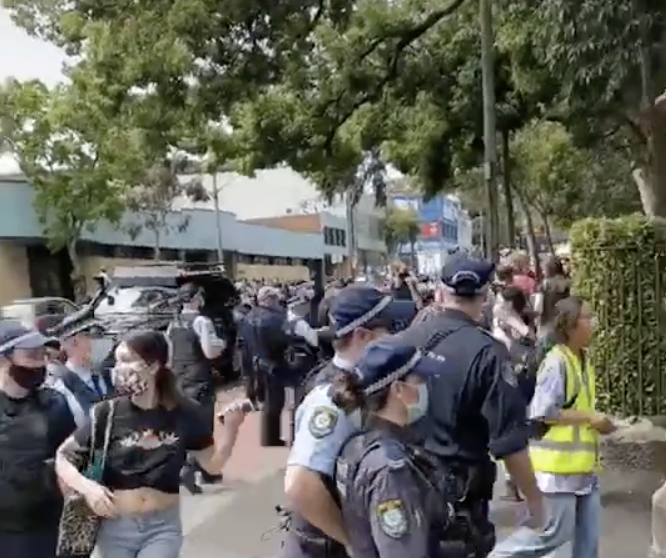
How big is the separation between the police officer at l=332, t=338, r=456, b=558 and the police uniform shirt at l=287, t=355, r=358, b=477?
0.07 meters

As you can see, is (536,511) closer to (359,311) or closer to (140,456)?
(359,311)

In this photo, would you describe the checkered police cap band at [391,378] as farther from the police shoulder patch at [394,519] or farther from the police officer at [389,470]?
the police shoulder patch at [394,519]

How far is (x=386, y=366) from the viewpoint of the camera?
3.69 metres

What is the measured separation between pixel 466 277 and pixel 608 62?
1092cm

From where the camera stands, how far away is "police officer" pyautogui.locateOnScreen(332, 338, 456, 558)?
3.41m

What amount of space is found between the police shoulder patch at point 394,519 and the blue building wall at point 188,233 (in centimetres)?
3640

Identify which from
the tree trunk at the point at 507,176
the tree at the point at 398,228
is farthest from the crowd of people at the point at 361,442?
the tree at the point at 398,228

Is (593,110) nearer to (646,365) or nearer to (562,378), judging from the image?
(646,365)

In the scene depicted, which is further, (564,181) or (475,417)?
(564,181)

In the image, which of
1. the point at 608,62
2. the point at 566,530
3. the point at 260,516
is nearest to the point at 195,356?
the point at 260,516

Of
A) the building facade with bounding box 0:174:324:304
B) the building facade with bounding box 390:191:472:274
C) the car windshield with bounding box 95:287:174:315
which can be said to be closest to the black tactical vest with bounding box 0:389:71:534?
the car windshield with bounding box 95:287:174:315

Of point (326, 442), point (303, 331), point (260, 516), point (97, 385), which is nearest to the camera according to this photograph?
point (326, 442)

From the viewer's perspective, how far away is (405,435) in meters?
3.67

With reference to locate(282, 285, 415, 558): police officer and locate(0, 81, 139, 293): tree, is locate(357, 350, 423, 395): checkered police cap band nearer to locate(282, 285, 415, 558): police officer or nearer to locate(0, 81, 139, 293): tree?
locate(282, 285, 415, 558): police officer
